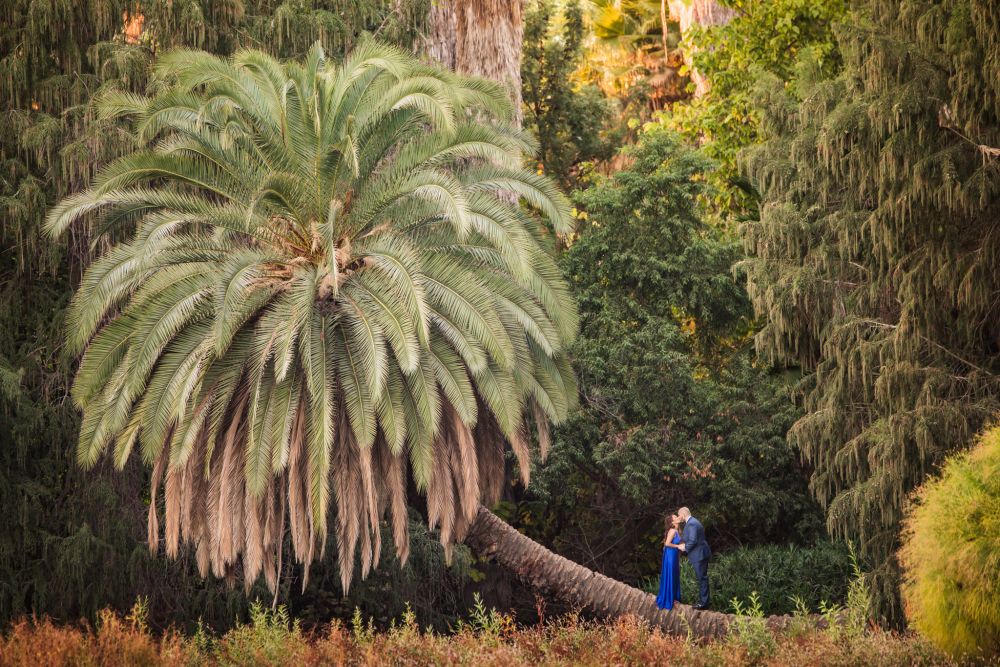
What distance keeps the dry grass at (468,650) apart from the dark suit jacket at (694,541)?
4282 mm

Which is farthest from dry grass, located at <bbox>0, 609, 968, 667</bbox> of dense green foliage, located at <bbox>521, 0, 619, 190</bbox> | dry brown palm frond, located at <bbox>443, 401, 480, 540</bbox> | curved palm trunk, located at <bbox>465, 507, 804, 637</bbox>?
dense green foliage, located at <bbox>521, 0, 619, 190</bbox>

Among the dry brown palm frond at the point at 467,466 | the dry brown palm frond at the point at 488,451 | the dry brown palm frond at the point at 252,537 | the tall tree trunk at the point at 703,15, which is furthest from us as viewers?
the tall tree trunk at the point at 703,15

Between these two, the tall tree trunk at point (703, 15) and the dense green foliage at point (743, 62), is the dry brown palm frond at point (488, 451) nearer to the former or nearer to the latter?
the dense green foliage at point (743, 62)

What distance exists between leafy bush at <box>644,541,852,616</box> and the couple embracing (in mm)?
3419

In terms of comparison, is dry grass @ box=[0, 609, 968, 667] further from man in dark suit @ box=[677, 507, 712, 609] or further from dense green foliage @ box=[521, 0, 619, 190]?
dense green foliage @ box=[521, 0, 619, 190]

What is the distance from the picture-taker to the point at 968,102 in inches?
556

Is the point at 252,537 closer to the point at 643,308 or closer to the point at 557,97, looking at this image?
the point at 643,308

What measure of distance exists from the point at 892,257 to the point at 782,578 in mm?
6913

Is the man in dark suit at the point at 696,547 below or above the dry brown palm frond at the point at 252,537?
below

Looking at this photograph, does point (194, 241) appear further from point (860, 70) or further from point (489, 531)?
point (860, 70)

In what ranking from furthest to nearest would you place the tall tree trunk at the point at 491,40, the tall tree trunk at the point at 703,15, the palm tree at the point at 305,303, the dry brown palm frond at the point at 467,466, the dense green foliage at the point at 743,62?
1. the tall tree trunk at the point at 703,15
2. the dense green foliage at the point at 743,62
3. the tall tree trunk at the point at 491,40
4. the dry brown palm frond at the point at 467,466
5. the palm tree at the point at 305,303

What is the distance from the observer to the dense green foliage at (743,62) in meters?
21.3

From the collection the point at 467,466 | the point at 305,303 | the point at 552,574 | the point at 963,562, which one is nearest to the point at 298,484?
the point at 467,466

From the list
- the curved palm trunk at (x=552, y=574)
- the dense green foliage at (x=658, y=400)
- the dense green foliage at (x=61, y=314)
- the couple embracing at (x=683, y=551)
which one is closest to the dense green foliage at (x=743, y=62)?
the dense green foliage at (x=658, y=400)
